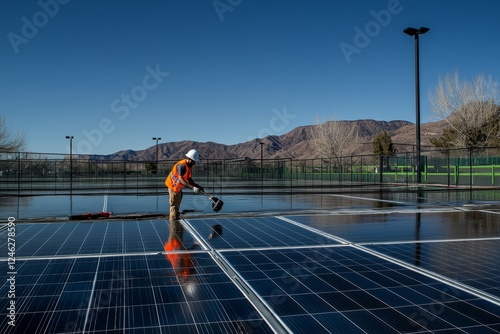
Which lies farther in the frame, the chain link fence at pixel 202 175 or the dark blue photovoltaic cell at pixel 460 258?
the chain link fence at pixel 202 175

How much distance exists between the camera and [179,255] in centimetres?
683

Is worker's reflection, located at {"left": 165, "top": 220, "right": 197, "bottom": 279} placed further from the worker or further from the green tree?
the green tree

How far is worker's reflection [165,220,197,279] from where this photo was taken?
5.84 metres

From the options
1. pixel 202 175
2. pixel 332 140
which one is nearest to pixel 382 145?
pixel 332 140

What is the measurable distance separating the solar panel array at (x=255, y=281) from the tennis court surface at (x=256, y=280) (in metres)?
0.02

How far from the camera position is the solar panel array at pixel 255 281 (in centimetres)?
399

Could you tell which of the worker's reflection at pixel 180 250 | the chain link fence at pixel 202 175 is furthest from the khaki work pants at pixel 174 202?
the chain link fence at pixel 202 175

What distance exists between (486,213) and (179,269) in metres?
10.0

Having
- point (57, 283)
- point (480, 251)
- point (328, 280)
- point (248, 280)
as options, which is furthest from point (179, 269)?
A: point (480, 251)

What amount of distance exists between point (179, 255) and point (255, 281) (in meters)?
1.90

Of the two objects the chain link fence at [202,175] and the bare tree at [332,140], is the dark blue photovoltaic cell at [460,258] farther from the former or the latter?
the bare tree at [332,140]

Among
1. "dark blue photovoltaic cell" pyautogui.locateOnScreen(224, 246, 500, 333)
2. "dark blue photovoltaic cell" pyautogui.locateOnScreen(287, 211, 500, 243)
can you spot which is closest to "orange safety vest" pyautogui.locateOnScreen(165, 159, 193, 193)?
"dark blue photovoltaic cell" pyautogui.locateOnScreen(287, 211, 500, 243)

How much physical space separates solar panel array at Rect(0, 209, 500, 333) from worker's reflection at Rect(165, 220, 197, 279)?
26mm

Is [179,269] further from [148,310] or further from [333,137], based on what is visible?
[333,137]
